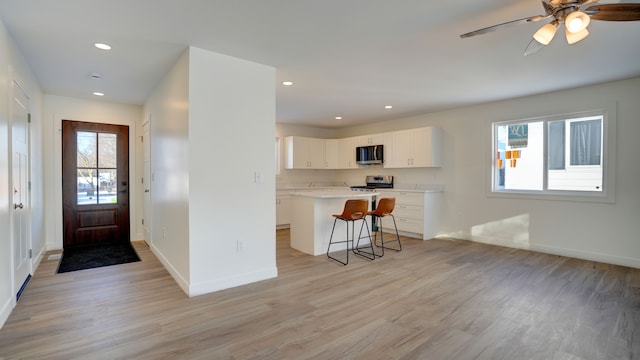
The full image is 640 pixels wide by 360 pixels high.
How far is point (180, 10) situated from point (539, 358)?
3.48 metres

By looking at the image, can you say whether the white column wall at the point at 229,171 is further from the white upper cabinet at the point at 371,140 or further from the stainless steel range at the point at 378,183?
the stainless steel range at the point at 378,183

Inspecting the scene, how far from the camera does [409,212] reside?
5.93 m

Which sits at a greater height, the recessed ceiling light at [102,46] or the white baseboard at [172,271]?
the recessed ceiling light at [102,46]

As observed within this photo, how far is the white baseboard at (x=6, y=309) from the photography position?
2.47m

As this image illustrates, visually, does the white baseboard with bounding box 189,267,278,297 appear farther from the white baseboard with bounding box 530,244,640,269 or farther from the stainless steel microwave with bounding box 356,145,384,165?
the white baseboard with bounding box 530,244,640,269

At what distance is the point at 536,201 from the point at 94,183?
708cm

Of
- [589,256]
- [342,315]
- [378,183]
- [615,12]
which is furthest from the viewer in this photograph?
[378,183]

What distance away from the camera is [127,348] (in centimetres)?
217

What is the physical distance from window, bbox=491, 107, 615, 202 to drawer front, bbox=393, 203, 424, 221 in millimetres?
1231

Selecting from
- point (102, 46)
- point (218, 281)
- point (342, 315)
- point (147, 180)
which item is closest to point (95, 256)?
point (147, 180)

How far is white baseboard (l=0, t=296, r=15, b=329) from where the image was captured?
2467 mm

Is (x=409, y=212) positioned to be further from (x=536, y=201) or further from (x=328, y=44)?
(x=328, y=44)

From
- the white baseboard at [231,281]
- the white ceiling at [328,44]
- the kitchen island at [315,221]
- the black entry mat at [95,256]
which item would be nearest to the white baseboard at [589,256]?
the white ceiling at [328,44]

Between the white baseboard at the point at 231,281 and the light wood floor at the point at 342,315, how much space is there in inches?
3.9
